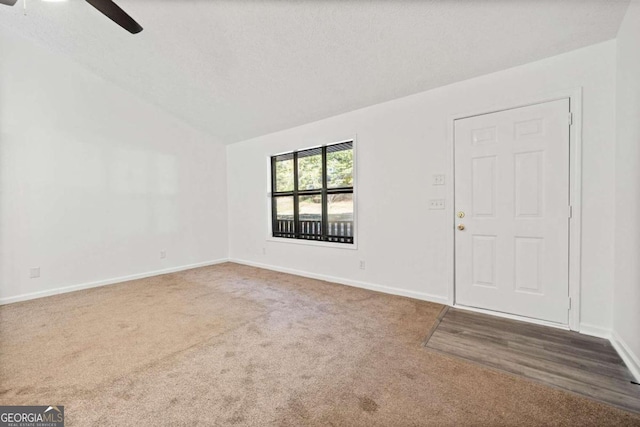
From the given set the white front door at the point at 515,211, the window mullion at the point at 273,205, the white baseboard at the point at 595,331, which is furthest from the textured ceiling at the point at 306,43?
the white baseboard at the point at 595,331

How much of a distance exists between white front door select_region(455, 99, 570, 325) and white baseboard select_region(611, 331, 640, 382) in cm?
32

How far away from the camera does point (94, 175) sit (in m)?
3.88

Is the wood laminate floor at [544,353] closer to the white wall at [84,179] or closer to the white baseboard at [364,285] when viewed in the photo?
the white baseboard at [364,285]

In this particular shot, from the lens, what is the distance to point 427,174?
9.98 feet

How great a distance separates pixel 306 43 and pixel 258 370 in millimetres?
2956

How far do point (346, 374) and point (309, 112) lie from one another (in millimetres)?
3343

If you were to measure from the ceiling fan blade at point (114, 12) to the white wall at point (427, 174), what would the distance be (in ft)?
8.13

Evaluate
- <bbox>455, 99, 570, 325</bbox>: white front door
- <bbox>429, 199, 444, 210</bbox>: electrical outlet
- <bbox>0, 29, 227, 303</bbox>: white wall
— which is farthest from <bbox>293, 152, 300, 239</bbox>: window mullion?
<bbox>455, 99, 570, 325</bbox>: white front door

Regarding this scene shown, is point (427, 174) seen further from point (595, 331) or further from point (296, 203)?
point (296, 203)

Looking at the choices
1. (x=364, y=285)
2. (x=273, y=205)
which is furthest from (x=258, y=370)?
(x=273, y=205)

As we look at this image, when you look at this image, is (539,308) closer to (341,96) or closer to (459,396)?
(459,396)

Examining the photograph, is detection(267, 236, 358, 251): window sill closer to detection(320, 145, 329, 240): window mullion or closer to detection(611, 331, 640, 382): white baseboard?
detection(320, 145, 329, 240): window mullion

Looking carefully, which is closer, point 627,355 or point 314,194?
point 627,355

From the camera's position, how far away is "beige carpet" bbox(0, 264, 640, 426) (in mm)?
1400
